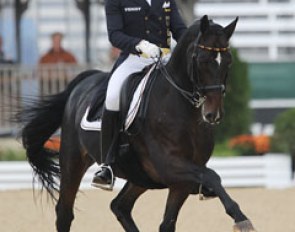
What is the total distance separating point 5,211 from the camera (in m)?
12.8

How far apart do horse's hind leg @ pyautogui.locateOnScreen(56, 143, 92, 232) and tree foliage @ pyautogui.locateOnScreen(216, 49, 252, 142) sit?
26.1 ft

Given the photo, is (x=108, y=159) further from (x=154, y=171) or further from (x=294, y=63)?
(x=294, y=63)

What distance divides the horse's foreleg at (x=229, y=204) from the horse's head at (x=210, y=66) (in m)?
0.42

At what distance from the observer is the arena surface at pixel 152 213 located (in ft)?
37.1

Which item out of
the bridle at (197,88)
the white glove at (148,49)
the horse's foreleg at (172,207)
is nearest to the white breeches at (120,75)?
the white glove at (148,49)

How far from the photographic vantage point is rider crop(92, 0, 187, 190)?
8766mm

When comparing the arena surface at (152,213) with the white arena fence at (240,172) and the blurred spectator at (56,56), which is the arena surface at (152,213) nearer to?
the white arena fence at (240,172)

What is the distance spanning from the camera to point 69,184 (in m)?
9.73

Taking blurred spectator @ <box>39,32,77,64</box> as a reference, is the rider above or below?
above

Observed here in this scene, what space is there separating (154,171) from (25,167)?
284 inches

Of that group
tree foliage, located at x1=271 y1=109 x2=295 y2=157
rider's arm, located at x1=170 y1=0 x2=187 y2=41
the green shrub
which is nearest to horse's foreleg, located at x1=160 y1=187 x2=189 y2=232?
rider's arm, located at x1=170 y1=0 x2=187 y2=41

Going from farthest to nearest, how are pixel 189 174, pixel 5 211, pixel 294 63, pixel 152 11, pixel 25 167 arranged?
1. pixel 294 63
2. pixel 25 167
3. pixel 5 211
4. pixel 152 11
5. pixel 189 174

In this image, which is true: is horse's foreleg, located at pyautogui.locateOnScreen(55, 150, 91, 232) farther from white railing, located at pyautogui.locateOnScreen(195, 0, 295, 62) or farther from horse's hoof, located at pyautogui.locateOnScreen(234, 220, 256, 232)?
white railing, located at pyautogui.locateOnScreen(195, 0, 295, 62)

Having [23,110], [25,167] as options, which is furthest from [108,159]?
[25,167]
